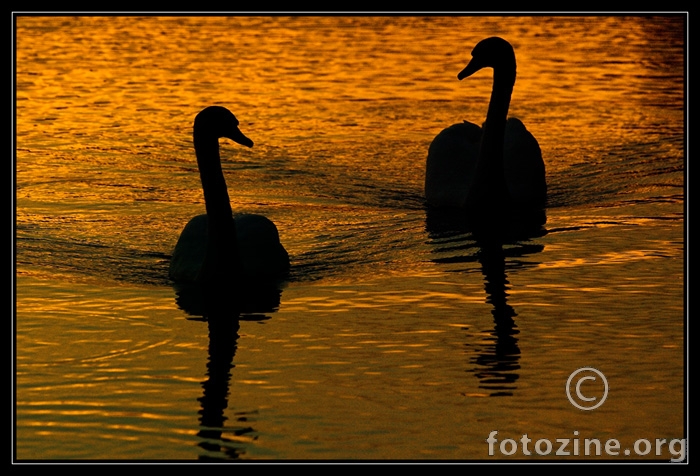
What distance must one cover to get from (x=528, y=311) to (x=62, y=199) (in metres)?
5.77

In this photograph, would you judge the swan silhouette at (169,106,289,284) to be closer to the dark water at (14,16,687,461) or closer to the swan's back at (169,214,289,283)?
the swan's back at (169,214,289,283)

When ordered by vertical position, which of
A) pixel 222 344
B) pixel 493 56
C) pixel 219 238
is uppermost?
pixel 493 56

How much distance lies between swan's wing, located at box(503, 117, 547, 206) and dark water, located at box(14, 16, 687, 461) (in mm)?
220

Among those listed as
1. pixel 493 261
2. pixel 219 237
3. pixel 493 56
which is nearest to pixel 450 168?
pixel 493 56

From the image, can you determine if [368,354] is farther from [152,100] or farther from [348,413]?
[152,100]

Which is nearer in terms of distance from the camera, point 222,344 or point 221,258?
point 222,344

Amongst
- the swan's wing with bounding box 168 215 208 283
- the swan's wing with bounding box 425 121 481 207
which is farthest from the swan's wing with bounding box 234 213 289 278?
the swan's wing with bounding box 425 121 481 207

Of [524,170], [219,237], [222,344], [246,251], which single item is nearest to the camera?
[222,344]

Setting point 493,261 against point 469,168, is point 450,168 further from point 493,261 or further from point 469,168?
point 493,261

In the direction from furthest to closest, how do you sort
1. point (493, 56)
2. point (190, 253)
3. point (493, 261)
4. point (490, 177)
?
point (493, 56) → point (490, 177) → point (493, 261) → point (190, 253)

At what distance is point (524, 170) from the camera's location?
53.0ft

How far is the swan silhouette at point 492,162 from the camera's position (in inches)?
619

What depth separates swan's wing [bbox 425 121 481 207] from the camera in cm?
1603

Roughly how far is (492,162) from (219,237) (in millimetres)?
4210
